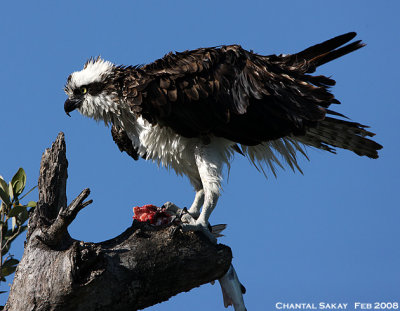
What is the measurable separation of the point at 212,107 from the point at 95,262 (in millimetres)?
1959

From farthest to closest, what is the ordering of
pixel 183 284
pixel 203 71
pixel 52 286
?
pixel 203 71, pixel 183 284, pixel 52 286

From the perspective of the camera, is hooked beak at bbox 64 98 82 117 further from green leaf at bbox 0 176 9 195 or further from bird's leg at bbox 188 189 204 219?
bird's leg at bbox 188 189 204 219

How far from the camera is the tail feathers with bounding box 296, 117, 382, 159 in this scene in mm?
6604

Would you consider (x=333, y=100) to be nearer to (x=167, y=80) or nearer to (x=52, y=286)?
(x=167, y=80)

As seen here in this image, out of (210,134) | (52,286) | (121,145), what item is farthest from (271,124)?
(52,286)

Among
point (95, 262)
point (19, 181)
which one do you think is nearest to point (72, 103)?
point (19, 181)

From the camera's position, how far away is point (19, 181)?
596 cm

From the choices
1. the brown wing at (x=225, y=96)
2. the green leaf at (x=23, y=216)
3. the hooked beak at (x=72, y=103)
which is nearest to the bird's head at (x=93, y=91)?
the hooked beak at (x=72, y=103)

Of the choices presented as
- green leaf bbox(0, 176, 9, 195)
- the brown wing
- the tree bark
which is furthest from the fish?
green leaf bbox(0, 176, 9, 195)

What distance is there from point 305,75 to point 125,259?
113 inches

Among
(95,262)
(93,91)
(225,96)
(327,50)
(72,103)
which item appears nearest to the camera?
(95,262)

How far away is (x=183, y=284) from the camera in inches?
230

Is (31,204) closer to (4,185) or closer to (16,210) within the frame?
(16,210)

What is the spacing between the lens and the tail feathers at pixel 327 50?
6953mm
